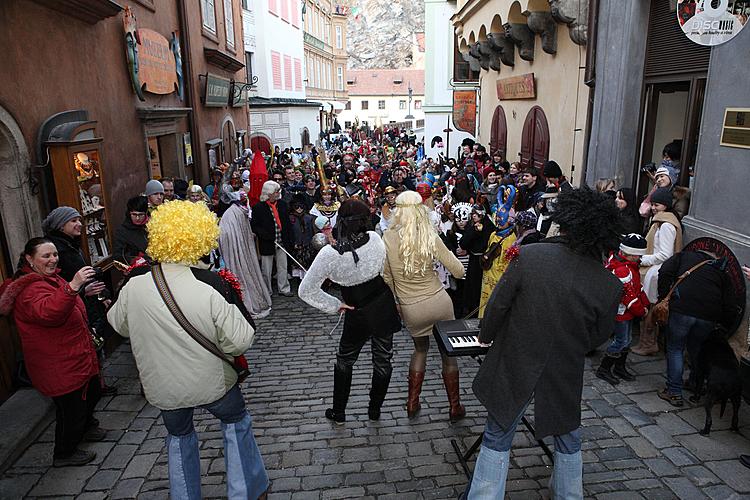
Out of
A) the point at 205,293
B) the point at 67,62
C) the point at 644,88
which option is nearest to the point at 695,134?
the point at 644,88

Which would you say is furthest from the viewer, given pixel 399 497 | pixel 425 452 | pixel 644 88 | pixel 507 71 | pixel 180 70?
pixel 507 71

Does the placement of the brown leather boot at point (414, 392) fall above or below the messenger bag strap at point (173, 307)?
below

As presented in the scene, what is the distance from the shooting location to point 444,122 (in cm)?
2727

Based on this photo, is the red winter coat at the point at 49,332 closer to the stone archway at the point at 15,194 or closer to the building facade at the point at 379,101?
the stone archway at the point at 15,194

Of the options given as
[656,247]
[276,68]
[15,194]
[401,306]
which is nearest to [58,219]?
[15,194]

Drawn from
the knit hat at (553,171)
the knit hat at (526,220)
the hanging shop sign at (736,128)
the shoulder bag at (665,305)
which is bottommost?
the shoulder bag at (665,305)

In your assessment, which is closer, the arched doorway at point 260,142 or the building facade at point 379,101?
the arched doorway at point 260,142

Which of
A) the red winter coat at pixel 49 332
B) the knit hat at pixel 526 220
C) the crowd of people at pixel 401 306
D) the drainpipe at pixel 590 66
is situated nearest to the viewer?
the crowd of people at pixel 401 306

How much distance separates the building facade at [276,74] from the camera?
942 inches

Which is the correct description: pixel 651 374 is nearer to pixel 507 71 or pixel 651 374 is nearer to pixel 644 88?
pixel 644 88

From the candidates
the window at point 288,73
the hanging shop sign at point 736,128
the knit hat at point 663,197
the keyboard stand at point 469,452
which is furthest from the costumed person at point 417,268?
the window at point 288,73

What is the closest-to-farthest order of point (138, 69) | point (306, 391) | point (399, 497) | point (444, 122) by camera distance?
point (399, 497) → point (306, 391) → point (138, 69) → point (444, 122)

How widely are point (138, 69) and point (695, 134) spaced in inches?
311

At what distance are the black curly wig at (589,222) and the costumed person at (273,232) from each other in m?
5.42
